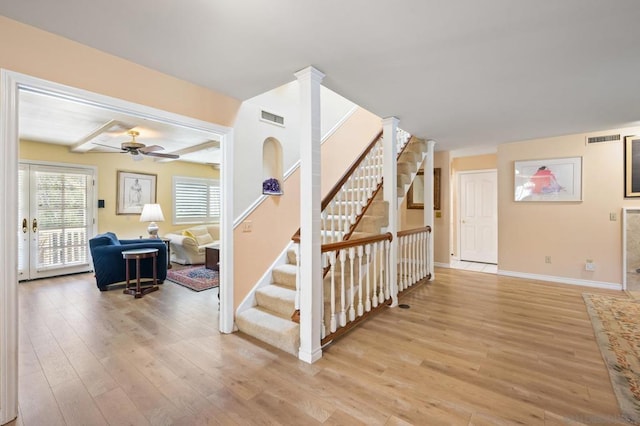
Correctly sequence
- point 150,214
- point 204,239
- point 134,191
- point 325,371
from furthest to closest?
point 204,239
point 134,191
point 150,214
point 325,371

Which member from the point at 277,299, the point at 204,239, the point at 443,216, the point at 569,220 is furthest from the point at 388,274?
the point at 204,239

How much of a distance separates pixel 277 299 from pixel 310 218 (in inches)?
43.5

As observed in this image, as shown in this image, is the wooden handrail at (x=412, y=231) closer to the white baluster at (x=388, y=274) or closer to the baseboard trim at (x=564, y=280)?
the white baluster at (x=388, y=274)

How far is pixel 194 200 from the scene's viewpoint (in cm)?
731

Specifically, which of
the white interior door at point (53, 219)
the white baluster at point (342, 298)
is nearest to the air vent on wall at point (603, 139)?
the white baluster at point (342, 298)

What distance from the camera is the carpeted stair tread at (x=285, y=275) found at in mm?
3088

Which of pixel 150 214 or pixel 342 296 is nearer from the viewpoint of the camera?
pixel 342 296

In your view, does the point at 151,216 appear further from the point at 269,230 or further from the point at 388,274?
the point at 388,274

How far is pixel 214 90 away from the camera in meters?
2.60

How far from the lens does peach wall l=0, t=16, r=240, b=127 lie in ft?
5.34

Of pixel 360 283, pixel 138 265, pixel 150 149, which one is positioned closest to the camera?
pixel 360 283

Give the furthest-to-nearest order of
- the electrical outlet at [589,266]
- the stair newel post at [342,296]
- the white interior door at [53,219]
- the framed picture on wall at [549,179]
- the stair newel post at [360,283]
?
the white interior door at [53,219] → the framed picture on wall at [549,179] → the electrical outlet at [589,266] → the stair newel post at [360,283] → the stair newel post at [342,296]

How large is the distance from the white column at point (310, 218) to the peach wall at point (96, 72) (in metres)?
0.98

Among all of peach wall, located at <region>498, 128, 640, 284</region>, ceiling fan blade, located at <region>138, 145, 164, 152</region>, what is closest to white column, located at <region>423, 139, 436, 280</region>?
peach wall, located at <region>498, 128, 640, 284</region>
